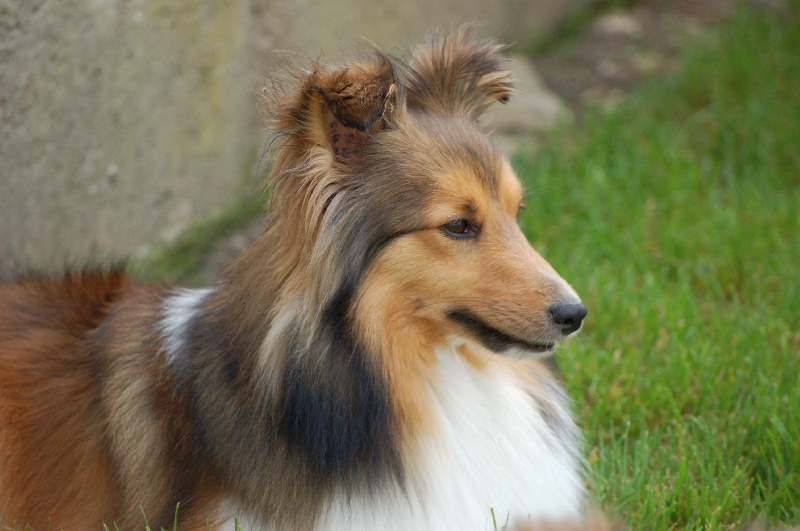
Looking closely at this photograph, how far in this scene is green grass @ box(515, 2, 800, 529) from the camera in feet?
10.6

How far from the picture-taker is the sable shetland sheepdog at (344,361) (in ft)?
8.15

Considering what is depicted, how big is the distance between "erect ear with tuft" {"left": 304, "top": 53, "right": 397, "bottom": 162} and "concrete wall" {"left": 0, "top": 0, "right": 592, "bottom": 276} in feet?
1.84

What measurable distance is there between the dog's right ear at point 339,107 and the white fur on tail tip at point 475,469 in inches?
26.8

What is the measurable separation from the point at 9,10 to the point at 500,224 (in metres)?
2.00

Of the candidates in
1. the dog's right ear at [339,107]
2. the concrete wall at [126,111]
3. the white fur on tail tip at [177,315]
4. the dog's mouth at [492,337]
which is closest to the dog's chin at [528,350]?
the dog's mouth at [492,337]

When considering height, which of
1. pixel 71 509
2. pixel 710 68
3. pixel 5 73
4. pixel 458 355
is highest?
pixel 710 68

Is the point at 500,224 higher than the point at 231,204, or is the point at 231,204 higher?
the point at 500,224

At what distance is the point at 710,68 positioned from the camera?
6574 millimetres

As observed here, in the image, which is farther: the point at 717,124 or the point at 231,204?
the point at 717,124

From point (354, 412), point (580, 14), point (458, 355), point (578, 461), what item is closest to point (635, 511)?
point (578, 461)

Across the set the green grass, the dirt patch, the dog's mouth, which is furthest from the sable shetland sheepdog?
the dirt patch

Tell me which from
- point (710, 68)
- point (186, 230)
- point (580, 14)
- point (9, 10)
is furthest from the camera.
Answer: point (580, 14)

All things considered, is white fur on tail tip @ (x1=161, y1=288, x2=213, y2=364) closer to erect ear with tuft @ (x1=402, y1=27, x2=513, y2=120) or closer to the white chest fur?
the white chest fur

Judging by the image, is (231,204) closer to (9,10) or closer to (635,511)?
(9,10)
